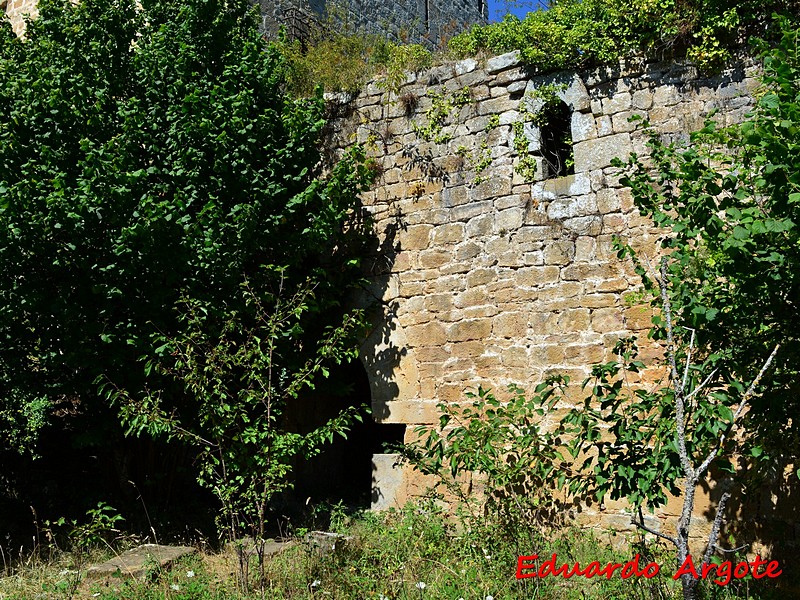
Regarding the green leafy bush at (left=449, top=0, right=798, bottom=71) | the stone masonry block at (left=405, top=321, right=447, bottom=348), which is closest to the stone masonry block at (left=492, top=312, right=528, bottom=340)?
the stone masonry block at (left=405, top=321, right=447, bottom=348)

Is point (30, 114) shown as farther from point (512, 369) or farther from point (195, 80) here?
point (512, 369)

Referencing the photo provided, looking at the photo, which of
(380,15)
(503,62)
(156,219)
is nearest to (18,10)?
(380,15)

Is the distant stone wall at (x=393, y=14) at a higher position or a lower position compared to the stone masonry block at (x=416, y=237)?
higher

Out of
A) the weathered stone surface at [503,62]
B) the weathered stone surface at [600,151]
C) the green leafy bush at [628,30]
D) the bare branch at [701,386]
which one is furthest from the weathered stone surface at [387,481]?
the green leafy bush at [628,30]

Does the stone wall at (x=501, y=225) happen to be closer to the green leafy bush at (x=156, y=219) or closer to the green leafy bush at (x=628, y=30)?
the green leafy bush at (x=628, y=30)

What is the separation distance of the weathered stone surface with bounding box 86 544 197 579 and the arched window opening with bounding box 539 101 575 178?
390cm

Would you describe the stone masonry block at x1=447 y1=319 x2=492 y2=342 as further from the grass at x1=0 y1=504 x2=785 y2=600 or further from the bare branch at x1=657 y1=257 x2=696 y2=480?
the bare branch at x1=657 y1=257 x2=696 y2=480

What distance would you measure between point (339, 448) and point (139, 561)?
384 centimetres

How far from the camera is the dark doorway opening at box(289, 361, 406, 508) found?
24.3ft

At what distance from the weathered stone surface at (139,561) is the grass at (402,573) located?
0.06m

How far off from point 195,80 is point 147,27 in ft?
2.70

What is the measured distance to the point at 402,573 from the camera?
4.53 metres

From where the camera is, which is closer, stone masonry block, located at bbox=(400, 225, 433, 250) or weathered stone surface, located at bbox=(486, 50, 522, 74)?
weathered stone surface, located at bbox=(486, 50, 522, 74)

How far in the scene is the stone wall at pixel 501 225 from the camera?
5.40 metres
